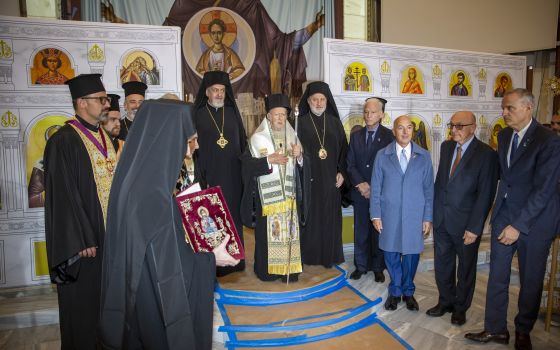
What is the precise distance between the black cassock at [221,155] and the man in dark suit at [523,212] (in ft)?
9.18

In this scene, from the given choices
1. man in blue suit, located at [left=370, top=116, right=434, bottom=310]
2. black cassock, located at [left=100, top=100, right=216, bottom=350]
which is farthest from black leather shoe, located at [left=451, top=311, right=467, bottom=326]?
black cassock, located at [left=100, top=100, right=216, bottom=350]

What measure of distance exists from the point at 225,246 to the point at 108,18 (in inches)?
294

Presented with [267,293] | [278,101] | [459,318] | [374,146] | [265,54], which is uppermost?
[265,54]

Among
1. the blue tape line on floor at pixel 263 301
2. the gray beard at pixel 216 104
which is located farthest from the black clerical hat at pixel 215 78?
the blue tape line on floor at pixel 263 301

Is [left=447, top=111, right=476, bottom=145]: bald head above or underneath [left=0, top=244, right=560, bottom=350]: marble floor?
above

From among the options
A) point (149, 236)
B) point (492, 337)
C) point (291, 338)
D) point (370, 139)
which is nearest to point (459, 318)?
point (492, 337)

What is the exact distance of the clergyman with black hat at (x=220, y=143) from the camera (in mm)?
4852

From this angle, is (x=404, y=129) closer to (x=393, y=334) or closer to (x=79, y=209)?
(x=393, y=334)

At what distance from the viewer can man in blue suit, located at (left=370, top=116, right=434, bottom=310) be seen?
407 centimetres

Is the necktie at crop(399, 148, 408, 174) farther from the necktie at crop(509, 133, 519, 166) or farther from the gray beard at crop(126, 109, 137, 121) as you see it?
the gray beard at crop(126, 109, 137, 121)

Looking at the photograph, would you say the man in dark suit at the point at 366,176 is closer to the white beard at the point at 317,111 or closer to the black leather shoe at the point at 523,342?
the white beard at the point at 317,111

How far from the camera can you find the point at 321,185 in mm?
5055

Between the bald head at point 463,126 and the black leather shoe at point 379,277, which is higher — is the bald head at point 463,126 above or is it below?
above

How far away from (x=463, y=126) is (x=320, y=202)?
1.97m
